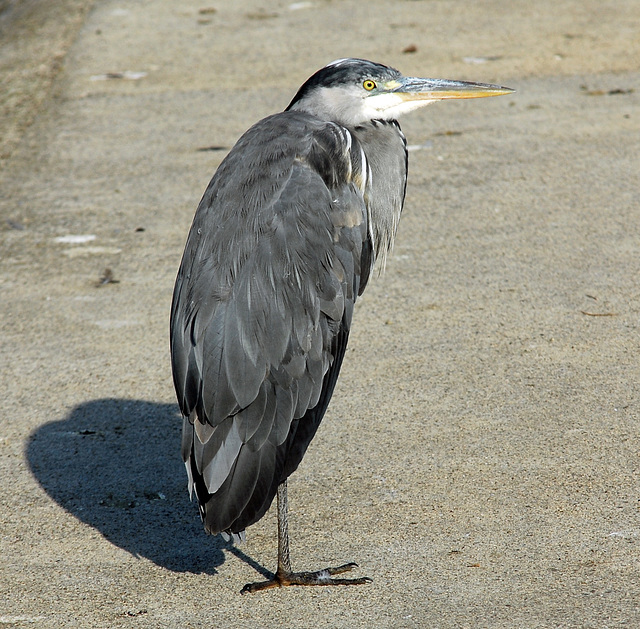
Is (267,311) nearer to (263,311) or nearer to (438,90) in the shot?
(263,311)

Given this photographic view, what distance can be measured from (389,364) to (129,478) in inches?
56.7

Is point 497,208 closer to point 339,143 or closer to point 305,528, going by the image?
point 339,143

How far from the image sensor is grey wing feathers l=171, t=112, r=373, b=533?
3.26m

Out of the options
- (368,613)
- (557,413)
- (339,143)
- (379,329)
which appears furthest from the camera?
(379,329)

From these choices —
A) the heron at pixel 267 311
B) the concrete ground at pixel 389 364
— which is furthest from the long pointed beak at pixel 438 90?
the concrete ground at pixel 389 364

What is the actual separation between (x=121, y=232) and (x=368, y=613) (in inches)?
151

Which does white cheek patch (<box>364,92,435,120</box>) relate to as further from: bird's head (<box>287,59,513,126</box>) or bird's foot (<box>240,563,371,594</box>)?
bird's foot (<box>240,563,371,594</box>)

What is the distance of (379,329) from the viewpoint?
5051 mm

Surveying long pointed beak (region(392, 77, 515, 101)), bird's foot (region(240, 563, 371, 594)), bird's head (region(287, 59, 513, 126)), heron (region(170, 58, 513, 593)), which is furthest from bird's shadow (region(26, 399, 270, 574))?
long pointed beak (region(392, 77, 515, 101))

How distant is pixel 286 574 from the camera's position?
11.0ft

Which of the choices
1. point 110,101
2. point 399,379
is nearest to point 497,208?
point 399,379

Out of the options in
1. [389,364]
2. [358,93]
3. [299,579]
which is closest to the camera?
[299,579]

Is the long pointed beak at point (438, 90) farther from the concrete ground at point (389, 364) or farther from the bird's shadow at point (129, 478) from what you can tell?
the bird's shadow at point (129, 478)

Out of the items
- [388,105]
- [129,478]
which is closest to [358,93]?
[388,105]
